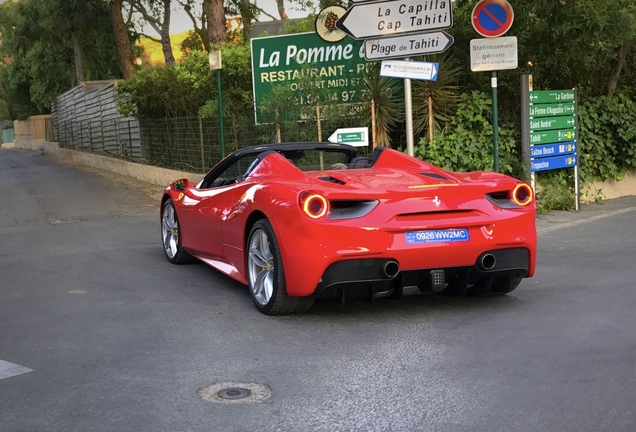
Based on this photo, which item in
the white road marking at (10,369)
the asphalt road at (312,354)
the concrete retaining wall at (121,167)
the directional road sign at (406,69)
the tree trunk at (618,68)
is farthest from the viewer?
the concrete retaining wall at (121,167)

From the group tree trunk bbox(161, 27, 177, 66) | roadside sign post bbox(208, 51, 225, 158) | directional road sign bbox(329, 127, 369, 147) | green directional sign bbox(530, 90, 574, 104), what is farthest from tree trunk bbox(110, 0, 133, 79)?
green directional sign bbox(530, 90, 574, 104)

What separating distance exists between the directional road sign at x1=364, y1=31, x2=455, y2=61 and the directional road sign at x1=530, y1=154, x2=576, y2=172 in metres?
3.29

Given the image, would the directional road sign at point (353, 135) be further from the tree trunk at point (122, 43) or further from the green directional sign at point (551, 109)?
the tree trunk at point (122, 43)

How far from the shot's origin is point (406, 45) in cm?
1074

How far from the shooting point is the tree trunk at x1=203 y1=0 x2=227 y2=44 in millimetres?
22906

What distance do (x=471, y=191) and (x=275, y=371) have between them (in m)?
2.12

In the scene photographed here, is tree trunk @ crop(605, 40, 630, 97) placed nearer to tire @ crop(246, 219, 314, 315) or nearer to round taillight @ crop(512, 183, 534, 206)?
round taillight @ crop(512, 183, 534, 206)

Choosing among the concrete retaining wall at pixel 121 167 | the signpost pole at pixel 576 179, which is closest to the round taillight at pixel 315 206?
the signpost pole at pixel 576 179

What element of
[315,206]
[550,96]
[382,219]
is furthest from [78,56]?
[382,219]

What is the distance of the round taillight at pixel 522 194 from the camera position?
20.1 ft

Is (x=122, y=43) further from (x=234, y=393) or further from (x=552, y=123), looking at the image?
(x=234, y=393)

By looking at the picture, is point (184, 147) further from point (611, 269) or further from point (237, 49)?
point (611, 269)

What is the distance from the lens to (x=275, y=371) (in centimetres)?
467

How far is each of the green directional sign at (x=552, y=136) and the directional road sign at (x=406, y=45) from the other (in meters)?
3.18
